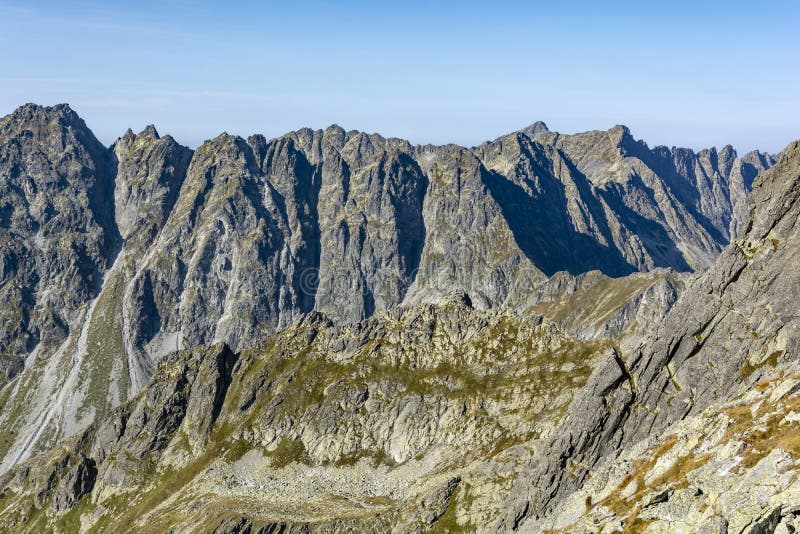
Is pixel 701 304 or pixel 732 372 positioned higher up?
pixel 701 304

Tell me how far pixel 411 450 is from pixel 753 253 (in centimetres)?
9437

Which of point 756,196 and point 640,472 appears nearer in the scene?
point 640,472

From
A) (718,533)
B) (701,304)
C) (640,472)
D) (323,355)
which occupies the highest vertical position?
(701,304)

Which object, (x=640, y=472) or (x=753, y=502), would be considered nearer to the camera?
(x=753, y=502)

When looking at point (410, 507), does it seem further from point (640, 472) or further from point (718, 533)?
point (718, 533)

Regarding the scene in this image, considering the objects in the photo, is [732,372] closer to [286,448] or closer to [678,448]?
[678,448]

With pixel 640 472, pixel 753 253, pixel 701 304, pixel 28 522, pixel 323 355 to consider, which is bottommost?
pixel 28 522

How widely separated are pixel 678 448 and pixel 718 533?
2399 centimetres

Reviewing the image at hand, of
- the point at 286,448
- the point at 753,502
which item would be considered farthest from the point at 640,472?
the point at 286,448

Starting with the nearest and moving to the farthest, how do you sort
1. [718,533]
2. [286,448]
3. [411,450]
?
[718,533] → [411,450] → [286,448]

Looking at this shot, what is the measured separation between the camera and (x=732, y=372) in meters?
82.8

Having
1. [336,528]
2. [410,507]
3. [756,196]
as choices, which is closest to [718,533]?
[756,196]

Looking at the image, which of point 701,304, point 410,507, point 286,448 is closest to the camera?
point 701,304

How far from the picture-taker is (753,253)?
3465 inches
